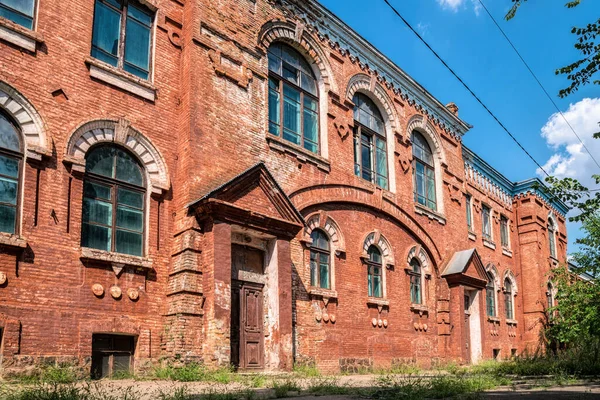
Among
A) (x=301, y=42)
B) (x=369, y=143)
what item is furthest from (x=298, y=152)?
(x=369, y=143)

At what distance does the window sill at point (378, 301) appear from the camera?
17047 millimetres

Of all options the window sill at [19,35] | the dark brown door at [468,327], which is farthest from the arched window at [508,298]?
the window sill at [19,35]

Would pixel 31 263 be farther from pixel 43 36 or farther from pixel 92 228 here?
pixel 43 36

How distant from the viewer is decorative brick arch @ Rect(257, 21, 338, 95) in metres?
15.4

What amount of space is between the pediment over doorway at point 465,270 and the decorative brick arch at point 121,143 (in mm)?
11906

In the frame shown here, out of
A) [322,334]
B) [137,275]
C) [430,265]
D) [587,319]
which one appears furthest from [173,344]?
[587,319]

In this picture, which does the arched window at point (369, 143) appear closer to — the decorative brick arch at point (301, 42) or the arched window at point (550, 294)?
the decorative brick arch at point (301, 42)

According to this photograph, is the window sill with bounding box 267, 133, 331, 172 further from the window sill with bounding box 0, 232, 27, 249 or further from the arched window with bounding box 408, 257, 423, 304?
the window sill with bounding box 0, 232, 27, 249

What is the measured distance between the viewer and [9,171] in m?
10.1

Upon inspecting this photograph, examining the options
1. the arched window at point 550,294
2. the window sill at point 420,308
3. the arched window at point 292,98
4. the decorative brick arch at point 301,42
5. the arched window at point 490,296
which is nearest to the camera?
the decorative brick arch at point 301,42

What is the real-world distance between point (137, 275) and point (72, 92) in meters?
3.64

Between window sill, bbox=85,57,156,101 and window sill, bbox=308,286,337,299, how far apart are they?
19.8ft

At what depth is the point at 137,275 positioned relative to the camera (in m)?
11.5

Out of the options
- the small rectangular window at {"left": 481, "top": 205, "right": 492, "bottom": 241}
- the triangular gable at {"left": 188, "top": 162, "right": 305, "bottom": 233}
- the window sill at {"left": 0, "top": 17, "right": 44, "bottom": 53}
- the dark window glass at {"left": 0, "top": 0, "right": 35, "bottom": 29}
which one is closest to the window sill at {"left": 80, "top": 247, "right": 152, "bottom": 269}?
the triangular gable at {"left": 188, "top": 162, "right": 305, "bottom": 233}
